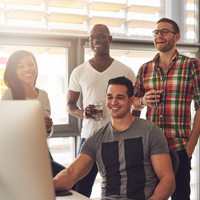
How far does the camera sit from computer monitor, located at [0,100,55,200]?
891mm

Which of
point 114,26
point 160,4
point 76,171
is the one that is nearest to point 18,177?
point 76,171

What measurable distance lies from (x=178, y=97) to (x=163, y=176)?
0.68m

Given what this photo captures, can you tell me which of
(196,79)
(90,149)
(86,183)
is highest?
(196,79)

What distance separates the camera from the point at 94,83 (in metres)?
2.82

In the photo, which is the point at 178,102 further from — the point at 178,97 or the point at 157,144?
the point at 157,144

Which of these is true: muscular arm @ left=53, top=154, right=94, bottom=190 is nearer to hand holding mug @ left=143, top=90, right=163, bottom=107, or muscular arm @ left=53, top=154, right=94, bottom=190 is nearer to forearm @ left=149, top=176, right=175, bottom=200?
forearm @ left=149, top=176, right=175, bottom=200

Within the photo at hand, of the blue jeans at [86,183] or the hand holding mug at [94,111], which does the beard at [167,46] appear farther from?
the blue jeans at [86,183]

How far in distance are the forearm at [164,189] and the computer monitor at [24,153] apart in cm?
108

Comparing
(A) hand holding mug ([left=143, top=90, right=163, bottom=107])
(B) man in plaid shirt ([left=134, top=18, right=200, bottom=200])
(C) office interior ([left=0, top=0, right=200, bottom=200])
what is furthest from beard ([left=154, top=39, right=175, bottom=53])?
(C) office interior ([left=0, top=0, right=200, bottom=200])

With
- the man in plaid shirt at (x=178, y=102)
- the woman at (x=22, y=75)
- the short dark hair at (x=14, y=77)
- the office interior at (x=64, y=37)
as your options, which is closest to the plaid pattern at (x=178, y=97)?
the man in plaid shirt at (x=178, y=102)

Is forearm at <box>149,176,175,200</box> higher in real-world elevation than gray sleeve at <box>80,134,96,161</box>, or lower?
lower

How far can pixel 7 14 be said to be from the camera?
316cm

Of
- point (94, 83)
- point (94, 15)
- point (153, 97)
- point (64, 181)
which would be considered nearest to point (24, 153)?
point (64, 181)

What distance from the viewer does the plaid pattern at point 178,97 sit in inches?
97.4
